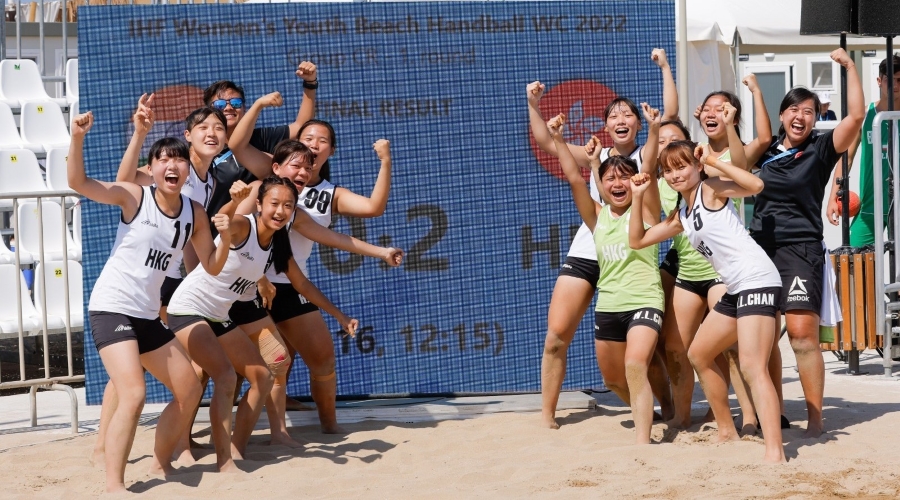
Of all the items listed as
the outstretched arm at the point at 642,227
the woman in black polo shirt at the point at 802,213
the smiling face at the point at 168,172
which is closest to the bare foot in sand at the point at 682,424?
the woman in black polo shirt at the point at 802,213

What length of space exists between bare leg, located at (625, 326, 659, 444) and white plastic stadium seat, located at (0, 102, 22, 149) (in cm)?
739

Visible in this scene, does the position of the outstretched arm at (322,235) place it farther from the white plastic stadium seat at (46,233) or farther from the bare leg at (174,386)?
the white plastic stadium seat at (46,233)

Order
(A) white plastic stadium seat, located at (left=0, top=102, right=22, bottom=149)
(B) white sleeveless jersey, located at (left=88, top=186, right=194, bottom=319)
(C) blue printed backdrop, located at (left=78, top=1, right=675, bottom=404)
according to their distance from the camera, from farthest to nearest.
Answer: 1. (A) white plastic stadium seat, located at (left=0, top=102, right=22, bottom=149)
2. (C) blue printed backdrop, located at (left=78, top=1, right=675, bottom=404)
3. (B) white sleeveless jersey, located at (left=88, top=186, right=194, bottom=319)

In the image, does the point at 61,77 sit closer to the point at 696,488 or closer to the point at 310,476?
the point at 310,476

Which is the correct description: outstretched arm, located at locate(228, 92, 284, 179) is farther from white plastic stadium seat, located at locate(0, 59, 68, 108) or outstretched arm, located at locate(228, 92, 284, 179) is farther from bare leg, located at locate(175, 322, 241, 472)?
white plastic stadium seat, located at locate(0, 59, 68, 108)

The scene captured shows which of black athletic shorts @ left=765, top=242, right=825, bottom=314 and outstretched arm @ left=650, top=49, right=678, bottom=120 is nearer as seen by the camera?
black athletic shorts @ left=765, top=242, right=825, bottom=314

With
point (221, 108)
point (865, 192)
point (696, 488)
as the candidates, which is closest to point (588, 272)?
point (696, 488)

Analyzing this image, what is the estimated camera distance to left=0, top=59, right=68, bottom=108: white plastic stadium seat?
11250 mm

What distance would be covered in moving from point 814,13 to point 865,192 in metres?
1.32

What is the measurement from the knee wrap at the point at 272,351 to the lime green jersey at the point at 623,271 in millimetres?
1664

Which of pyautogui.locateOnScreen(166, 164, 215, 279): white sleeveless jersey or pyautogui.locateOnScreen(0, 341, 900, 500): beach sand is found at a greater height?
pyautogui.locateOnScreen(166, 164, 215, 279): white sleeveless jersey

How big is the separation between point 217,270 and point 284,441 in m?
1.23

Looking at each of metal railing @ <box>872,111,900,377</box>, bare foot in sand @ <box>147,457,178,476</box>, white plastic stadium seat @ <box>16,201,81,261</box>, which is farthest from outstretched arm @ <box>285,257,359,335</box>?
white plastic stadium seat @ <box>16,201,81,261</box>

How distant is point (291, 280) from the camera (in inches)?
219
